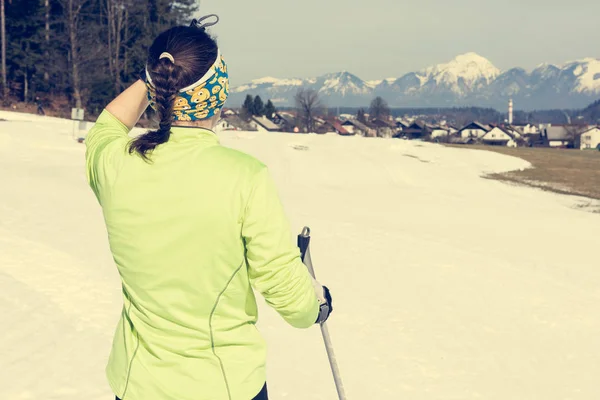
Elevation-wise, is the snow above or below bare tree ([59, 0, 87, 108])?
below

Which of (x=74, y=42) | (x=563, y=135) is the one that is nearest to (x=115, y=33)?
(x=74, y=42)

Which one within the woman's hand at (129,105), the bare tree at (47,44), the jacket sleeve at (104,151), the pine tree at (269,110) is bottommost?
the jacket sleeve at (104,151)

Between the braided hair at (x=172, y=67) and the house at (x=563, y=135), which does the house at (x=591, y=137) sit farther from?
the braided hair at (x=172, y=67)

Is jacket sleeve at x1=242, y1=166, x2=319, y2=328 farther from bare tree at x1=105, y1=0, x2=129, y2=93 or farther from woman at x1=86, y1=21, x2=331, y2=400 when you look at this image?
bare tree at x1=105, y1=0, x2=129, y2=93

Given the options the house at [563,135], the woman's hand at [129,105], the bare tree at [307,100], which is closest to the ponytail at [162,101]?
the woman's hand at [129,105]

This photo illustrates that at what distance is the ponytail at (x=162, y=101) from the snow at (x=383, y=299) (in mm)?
4481

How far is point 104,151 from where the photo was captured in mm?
1931

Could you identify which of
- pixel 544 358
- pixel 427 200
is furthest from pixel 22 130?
pixel 544 358

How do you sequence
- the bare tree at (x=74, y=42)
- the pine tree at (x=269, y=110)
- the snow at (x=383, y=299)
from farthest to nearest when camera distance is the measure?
1. the pine tree at (x=269, y=110)
2. the bare tree at (x=74, y=42)
3. the snow at (x=383, y=299)

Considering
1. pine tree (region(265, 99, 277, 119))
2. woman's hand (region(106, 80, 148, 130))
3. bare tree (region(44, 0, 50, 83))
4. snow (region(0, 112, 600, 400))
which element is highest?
bare tree (region(44, 0, 50, 83))

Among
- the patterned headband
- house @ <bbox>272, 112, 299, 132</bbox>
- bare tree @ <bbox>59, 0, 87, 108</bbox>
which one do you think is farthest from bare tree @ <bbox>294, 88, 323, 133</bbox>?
the patterned headband

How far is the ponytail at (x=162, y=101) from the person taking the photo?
69.7 inches

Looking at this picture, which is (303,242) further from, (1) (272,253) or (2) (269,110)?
(2) (269,110)

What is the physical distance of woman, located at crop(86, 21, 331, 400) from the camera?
5.57ft
